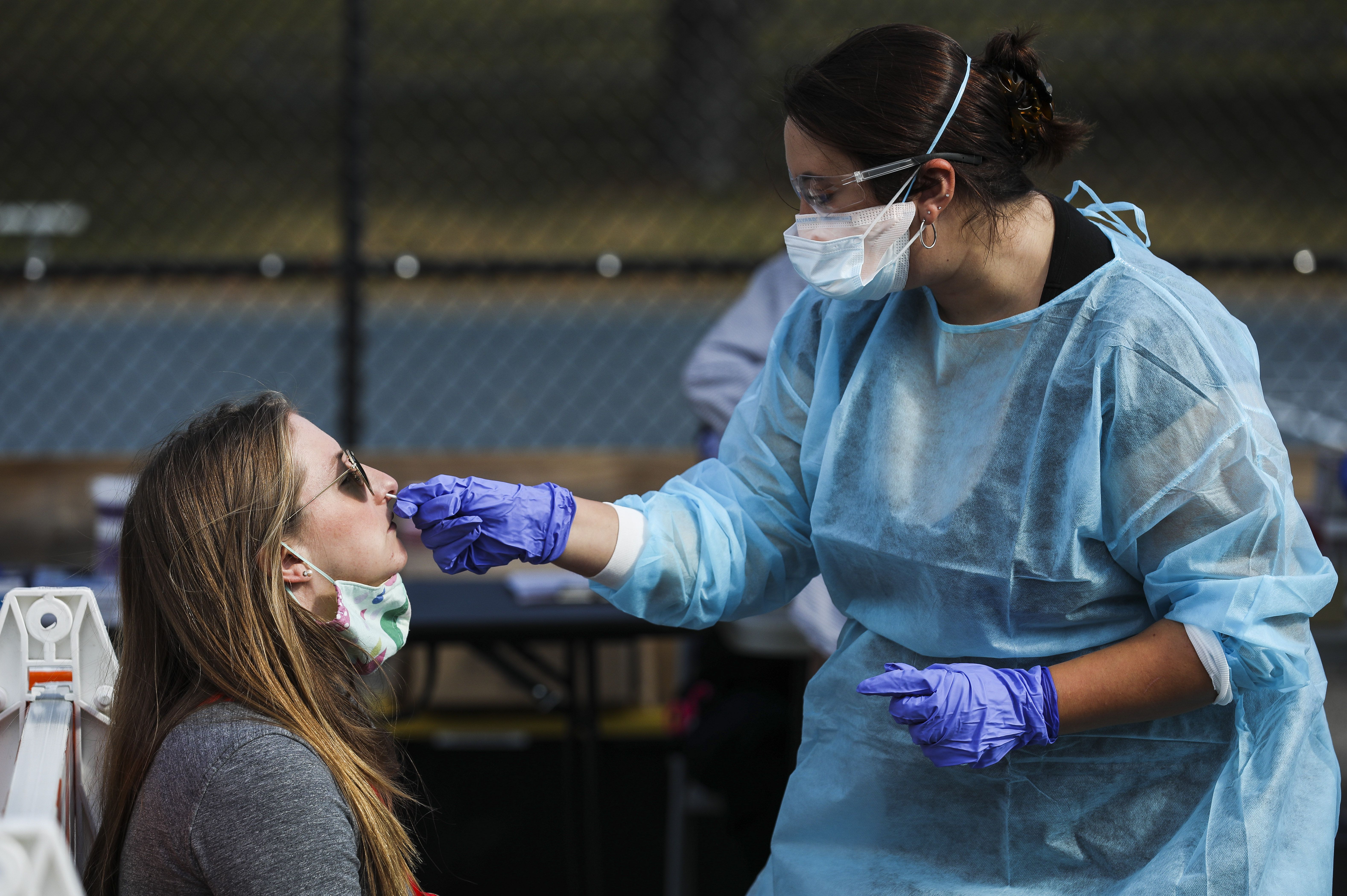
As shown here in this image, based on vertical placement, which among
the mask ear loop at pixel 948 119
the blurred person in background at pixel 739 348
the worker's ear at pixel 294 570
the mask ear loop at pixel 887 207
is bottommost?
the worker's ear at pixel 294 570

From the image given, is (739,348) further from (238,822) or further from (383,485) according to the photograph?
(238,822)

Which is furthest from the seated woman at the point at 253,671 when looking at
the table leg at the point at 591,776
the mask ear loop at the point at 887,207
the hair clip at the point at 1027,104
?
the table leg at the point at 591,776

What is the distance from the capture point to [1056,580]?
1.30 m

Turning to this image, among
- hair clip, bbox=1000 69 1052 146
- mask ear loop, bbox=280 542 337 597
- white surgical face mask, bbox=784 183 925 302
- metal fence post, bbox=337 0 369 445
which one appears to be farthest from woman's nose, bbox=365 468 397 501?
metal fence post, bbox=337 0 369 445

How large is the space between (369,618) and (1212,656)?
960mm

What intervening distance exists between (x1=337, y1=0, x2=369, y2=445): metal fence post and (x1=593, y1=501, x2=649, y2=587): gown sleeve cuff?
6.79 ft

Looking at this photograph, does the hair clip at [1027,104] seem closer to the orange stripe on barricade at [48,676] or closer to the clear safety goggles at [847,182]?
the clear safety goggles at [847,182]

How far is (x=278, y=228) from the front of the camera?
12.8 meters

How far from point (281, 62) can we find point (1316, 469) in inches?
476

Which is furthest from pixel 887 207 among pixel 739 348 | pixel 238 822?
pixel 739 348

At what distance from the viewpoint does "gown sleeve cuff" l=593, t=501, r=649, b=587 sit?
1445 millimetres

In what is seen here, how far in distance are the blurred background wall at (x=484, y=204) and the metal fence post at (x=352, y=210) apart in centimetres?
1

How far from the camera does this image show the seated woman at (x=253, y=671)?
1.19 metres

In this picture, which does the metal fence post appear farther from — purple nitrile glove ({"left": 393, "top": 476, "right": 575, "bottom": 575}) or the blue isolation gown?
the blue isolation gown
